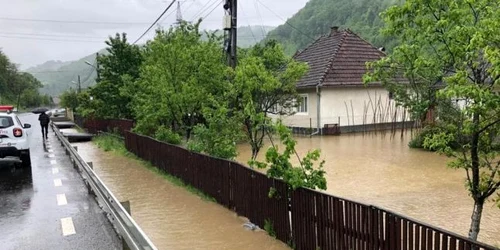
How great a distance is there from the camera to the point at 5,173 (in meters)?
12.5

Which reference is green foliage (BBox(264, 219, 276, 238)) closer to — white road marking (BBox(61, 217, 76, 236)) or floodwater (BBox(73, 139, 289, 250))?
floodwater (BBox(73, 139, 289, 250))

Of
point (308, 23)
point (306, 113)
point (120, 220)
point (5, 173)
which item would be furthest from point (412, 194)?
point (308, 23)

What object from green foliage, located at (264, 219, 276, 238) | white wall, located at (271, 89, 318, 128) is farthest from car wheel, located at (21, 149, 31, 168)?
white wall, located at (271, 89, 318, 128)

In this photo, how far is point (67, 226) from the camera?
7.13 meters

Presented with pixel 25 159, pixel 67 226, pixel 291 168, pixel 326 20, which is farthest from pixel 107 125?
pixel 326 20

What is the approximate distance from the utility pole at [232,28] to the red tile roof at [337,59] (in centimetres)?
1200

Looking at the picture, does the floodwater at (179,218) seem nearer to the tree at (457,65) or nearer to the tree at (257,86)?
the tree at (257,86)

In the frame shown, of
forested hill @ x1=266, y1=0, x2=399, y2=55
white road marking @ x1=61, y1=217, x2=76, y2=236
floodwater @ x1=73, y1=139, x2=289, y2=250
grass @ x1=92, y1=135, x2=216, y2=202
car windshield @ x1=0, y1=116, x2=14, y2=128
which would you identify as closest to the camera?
white road marking @ x1=61, y1=217, x2=76, y2=236

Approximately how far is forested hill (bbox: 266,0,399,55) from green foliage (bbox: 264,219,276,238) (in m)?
55.7

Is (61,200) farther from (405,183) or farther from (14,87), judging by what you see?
(14,87)

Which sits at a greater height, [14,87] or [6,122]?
[14,87]

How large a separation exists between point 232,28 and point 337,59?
14.8 metres

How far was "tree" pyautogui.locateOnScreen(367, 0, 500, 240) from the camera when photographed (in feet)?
15.5

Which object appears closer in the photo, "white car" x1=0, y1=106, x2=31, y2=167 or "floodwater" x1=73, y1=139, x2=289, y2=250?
"floodwater" x1=73, y1=139, x2=289, y2=250
